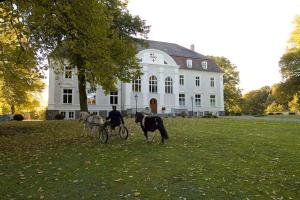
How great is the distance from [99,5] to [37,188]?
7155mm

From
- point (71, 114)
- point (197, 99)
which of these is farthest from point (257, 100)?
point (71, 114)

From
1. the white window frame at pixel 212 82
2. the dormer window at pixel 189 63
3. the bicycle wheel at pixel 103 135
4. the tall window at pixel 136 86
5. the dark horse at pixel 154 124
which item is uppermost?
the dormer window at pixel 189 63

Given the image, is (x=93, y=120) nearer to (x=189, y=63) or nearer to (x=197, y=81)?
(x=189, y=63)

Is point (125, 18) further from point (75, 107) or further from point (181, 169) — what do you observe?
point (181, 169)

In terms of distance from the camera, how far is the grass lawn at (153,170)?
6605 mm

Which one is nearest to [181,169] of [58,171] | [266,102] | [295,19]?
[58,171]

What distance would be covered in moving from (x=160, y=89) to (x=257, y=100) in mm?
45964

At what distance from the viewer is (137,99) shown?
43.3 meters

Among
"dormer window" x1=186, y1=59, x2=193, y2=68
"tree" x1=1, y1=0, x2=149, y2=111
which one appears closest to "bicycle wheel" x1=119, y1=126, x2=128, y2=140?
"tree" x1=1, y1=0, x2=149, y2=111

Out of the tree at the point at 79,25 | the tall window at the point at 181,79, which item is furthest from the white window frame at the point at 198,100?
the tree at the point at 79,25

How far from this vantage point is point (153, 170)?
8.22m

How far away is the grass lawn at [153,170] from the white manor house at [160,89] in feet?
85.4

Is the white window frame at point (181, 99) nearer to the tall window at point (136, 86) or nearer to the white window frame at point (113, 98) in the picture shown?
the tall window at point (136, 86)

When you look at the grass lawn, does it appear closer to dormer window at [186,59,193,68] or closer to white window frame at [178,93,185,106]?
white window frame at [178,93,185,106]
